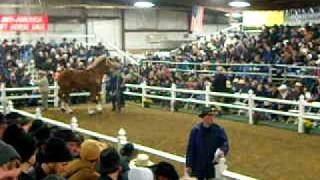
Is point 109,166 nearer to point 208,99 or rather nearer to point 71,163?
point 71,163

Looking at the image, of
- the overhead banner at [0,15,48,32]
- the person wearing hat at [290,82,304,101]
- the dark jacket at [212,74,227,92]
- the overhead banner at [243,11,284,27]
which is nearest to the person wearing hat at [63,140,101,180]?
the person wearing hat at [290,82,304,101]

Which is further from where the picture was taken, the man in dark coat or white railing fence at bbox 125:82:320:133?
the man in dark coat

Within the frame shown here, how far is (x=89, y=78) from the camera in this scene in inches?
850

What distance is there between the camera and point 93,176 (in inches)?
199

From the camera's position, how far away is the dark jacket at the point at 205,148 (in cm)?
877

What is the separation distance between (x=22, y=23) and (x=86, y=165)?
2700 centimetres

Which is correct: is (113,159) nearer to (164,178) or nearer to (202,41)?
(164,178)

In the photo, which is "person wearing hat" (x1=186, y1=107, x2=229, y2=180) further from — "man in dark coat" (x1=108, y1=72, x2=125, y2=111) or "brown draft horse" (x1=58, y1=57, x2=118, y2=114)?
"man in dark coat" (x1=108, y1=72, x2=125, y2=111)

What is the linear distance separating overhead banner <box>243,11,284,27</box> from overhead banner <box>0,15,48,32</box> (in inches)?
453

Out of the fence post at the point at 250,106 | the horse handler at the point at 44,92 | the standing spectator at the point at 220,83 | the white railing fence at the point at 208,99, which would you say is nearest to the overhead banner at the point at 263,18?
the white railing fence at the point at 208,99

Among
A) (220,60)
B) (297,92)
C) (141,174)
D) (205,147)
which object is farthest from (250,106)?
(141,174)

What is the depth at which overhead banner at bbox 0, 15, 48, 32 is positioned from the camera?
102 ft

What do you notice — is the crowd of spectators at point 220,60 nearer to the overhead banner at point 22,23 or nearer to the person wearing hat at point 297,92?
the person wearing hat at point 297,92

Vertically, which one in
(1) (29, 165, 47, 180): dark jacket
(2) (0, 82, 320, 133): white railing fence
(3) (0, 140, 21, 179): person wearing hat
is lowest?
(2) (0, 82, 320, 133): white railing fence
